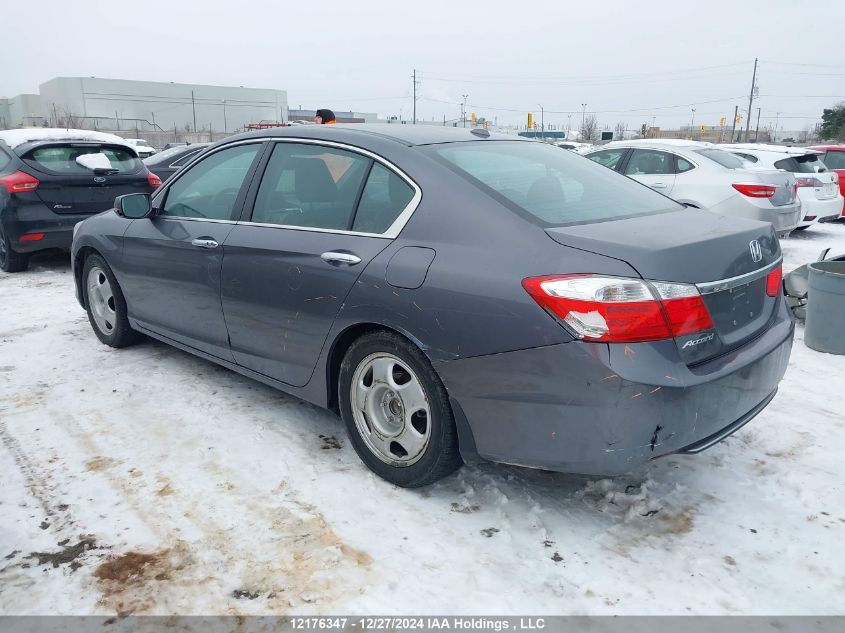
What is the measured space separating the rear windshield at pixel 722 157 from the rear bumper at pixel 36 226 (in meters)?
8.06

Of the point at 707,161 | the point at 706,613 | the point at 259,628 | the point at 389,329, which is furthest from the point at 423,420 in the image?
the point at 707,161

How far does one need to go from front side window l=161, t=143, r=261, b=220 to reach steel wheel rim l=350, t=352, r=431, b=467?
4.76 feet

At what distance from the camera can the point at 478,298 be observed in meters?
2.58

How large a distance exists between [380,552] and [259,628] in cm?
56

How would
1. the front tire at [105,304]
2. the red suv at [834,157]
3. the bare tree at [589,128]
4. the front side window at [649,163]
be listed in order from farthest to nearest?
the bare tree at [589,128], the red suv at [834,157], the front side window at [649,163], the front tire at [105,304]

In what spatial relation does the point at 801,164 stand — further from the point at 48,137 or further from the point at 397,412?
the point at 48,137

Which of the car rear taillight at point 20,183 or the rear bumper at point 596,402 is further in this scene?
the car rear taillight at point 20,183

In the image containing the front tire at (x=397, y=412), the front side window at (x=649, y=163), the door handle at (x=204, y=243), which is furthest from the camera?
the front side window at (x=649, y=163)

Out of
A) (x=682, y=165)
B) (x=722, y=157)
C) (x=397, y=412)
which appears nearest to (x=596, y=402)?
(x=397, y=412)

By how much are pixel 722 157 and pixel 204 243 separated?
25.5 ft

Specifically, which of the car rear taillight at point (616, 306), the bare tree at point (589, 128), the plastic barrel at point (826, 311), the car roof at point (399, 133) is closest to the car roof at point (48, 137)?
the car roof at point (399, 133)

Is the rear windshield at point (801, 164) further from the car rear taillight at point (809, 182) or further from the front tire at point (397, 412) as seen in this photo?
the front tire at point (397, 412)

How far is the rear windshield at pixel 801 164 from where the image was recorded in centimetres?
1064

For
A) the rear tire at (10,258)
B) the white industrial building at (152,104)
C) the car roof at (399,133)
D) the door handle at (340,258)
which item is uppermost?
the white industrial building at (152,104)
